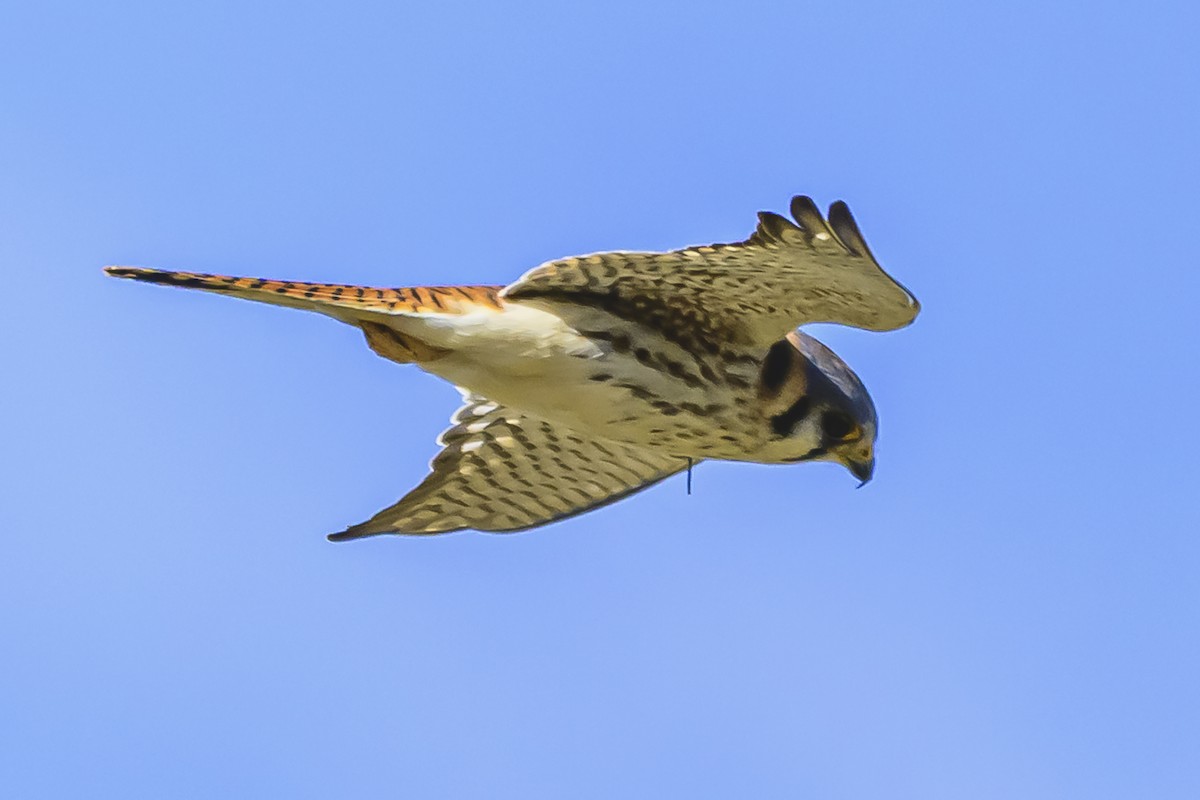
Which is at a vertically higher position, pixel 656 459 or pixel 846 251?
pixel 846 251

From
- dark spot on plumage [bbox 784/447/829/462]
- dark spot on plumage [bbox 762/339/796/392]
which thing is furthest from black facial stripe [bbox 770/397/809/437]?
dark spot on plumage [bbox 784/447/829/462]

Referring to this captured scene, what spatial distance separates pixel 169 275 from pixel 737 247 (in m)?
2.00

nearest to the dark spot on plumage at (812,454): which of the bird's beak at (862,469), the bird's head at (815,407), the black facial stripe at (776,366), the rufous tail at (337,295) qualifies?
the bird's head at (815,407)

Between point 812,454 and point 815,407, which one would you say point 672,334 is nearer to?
point 815,407

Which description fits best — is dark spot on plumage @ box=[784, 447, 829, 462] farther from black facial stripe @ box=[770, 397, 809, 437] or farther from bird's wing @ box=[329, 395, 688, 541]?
bird's wing @ box=[329, 395, 688, 541]

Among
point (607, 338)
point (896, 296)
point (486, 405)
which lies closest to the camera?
point (896, 296)

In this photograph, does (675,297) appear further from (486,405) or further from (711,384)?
(486,405)

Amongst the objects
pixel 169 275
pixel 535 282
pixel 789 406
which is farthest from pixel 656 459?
pixel 169 275

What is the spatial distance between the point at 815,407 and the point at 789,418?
6.0 inches

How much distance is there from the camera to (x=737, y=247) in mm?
6730

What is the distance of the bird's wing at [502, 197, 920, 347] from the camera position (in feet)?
21.8

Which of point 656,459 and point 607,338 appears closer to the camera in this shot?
point 607,338

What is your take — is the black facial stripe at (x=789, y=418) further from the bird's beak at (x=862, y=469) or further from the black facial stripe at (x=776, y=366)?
the bird's beak at (x=862, y=469)

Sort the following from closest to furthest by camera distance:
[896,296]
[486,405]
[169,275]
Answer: [169,275], [896,296], [486,405]
